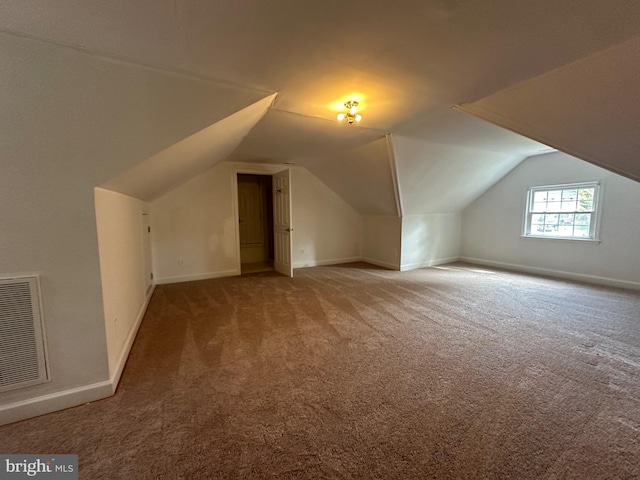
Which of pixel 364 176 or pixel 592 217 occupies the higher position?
pixel 364 176

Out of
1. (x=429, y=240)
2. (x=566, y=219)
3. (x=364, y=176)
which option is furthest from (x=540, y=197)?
(x=364, y=176)

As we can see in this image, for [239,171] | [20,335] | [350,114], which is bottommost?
[20,335]

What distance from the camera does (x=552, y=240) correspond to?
16.4 feet

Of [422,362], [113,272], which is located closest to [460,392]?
[422,362]

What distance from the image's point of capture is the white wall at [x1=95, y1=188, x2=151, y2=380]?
1.84m

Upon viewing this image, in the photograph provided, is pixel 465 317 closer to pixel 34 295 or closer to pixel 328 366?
pixel 328 366

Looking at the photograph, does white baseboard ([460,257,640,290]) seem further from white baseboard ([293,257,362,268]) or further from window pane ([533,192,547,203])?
white baseboard ([293,257,362,268])

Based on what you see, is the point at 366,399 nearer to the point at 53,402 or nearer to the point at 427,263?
the point at 53,402

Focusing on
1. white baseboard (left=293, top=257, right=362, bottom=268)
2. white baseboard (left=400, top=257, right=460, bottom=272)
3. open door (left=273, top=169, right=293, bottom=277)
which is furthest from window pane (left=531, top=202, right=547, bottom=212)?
open door (left=273, top=169, right=293, bottom=277)

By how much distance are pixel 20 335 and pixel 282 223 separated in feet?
12.8

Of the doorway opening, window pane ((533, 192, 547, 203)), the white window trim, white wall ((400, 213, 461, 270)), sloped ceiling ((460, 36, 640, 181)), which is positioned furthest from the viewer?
the doorway opening

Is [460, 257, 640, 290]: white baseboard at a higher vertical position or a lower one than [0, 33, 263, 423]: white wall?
lower

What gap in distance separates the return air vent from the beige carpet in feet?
0.93

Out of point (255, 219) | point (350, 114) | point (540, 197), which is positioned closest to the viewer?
point (350, 114)
